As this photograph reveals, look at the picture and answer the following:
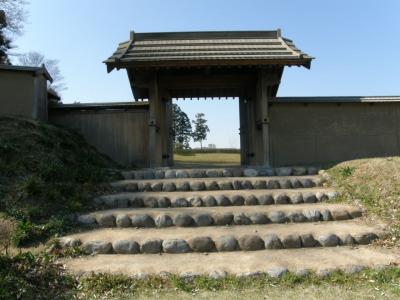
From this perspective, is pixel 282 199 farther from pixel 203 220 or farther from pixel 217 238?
pixel 217 238

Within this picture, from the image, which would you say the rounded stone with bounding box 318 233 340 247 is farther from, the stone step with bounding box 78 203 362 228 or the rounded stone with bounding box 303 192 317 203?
the rounded stone with bounding box 303 192 317 203

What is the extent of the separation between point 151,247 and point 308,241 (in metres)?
2.30

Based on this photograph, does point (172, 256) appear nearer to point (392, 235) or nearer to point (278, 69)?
point (392, 235)

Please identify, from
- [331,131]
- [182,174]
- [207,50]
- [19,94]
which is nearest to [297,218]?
[182,174]

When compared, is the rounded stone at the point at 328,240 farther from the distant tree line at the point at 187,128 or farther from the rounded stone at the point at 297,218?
the distant tree line at the point at 187,128

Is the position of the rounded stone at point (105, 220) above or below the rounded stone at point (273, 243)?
above

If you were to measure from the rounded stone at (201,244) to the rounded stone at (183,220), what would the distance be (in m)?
0.84

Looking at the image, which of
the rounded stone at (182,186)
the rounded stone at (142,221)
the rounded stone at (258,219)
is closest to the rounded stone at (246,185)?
the rounded stone at (182,186)

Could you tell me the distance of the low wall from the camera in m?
10.8

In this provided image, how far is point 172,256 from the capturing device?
4949 mm

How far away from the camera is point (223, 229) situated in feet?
19.0

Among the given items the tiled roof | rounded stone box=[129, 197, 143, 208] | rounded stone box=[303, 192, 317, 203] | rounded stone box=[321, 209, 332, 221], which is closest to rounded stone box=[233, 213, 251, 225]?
rounded stone box=[321, 209, 332, 221]

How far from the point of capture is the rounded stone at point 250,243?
5121 millimetres

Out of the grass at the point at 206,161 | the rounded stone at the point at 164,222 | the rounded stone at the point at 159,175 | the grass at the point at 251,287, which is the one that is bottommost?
the grass at the point at 251,287
